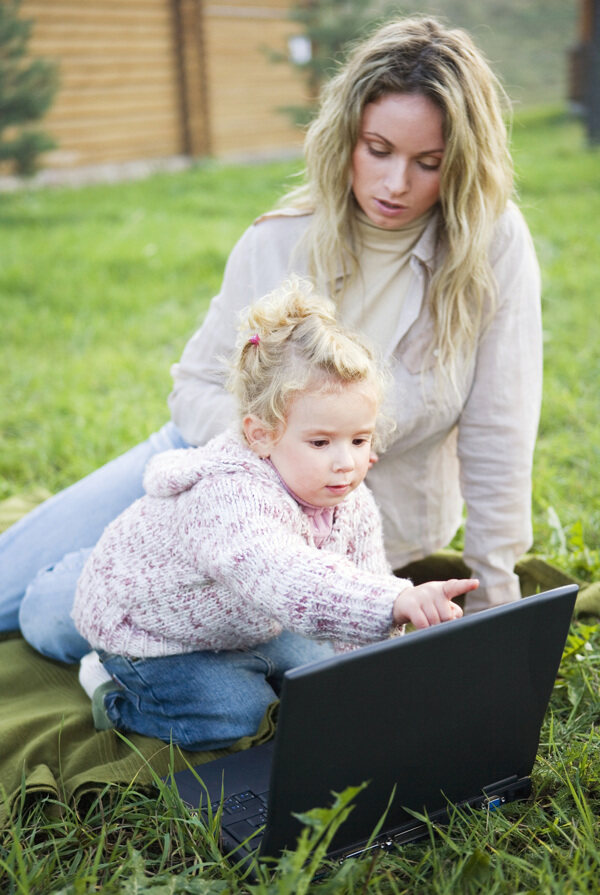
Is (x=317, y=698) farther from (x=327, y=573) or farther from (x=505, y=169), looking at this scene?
(x=505, y=169)

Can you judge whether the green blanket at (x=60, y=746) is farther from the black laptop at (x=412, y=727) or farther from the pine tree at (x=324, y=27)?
the pine tree at (x=324, y=27)

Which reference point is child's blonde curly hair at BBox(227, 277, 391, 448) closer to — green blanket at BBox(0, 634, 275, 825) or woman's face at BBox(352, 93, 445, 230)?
→ woman's face at BBox(352, 93, 445, 230)

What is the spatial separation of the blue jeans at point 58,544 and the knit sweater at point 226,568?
0.94 ft

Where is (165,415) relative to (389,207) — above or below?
below

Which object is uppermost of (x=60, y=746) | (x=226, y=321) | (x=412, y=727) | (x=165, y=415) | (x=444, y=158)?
(x=444, y=158)

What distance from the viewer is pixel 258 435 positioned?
173cm

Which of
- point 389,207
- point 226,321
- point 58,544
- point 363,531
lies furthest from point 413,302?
point 58,544

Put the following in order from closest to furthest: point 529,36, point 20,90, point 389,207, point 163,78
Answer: point 389,207 < point 20,90 < point 163,78 < point 529,36

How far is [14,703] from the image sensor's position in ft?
7.06

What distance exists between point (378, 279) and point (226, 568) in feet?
3.45

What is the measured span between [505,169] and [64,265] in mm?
4257

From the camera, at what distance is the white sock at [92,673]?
2090 mm

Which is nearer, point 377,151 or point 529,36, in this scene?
point 377,151

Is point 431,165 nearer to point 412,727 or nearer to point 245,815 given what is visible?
point 412,727
